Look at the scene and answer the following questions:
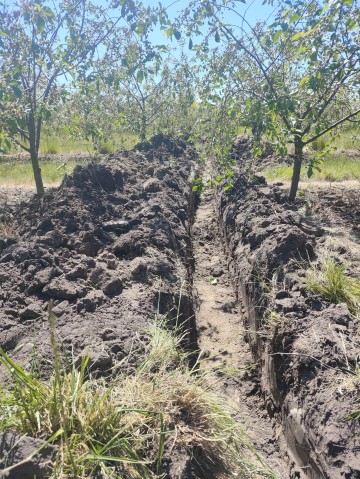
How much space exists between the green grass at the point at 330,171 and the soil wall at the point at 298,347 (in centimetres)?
423

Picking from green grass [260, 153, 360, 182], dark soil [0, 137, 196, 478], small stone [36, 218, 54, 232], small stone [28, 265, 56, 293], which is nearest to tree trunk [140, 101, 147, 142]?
green grass [260, 153, 360, 182]

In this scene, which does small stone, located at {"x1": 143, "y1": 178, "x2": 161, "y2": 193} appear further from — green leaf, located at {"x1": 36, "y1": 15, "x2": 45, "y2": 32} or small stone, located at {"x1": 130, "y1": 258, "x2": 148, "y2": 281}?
small stone, located at {"x1": 130, "y1": 258, "x2": 148, "y2": 281}

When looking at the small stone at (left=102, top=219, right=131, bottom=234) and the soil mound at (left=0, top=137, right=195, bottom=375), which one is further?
the small stone at (left=102, top=219, right=131, bottom=234)

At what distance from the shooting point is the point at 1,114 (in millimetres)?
6438

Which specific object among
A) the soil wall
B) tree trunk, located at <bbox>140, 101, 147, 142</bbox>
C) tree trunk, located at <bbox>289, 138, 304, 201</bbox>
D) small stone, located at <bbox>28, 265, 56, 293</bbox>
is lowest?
the soil wall

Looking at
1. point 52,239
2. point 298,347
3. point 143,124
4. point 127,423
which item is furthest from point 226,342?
point 143,124

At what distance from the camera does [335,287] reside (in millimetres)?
4031

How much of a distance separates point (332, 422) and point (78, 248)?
320 centimetres

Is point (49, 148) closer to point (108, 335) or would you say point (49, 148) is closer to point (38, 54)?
point (38, 54)

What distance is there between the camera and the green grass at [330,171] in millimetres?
9930

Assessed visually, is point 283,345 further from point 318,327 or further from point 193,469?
point 193,469

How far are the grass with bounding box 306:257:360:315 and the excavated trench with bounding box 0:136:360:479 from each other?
4.1 inches

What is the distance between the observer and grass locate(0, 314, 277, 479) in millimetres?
2234

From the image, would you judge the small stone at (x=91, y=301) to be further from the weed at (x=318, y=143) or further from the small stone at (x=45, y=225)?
the weed at (x=318, y=143)
